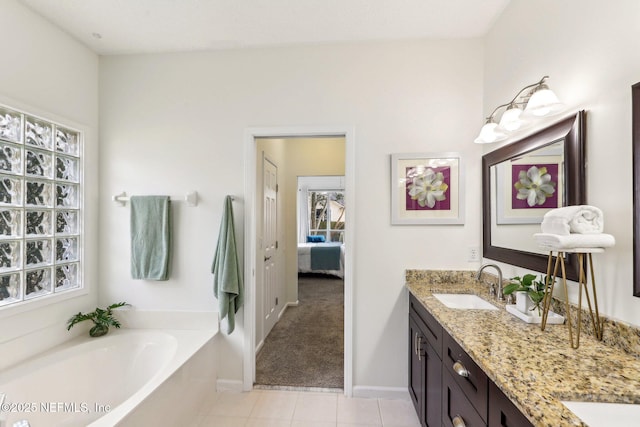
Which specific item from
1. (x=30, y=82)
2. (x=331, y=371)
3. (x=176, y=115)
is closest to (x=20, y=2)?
(x=30, y=82)

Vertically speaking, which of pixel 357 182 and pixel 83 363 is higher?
pixel 357 182

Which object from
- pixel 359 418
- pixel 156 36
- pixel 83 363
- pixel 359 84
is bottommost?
pixel 359 418

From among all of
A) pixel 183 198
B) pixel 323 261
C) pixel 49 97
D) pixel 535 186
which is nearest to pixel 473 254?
pixel 535 186

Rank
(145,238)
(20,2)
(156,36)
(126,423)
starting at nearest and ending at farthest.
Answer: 1. (126,423)
2. (20,2)
3. (156,36)
4. (145,238)

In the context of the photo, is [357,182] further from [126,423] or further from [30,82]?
[30,82]

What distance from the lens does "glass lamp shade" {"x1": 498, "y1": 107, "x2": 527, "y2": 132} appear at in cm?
150

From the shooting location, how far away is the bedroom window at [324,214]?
288 inches

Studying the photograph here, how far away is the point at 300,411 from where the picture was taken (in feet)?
6.41

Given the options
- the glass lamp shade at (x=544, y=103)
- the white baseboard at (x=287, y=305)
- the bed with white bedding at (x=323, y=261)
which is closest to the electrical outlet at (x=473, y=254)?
the glass lamp shade at (x=544, y=103)

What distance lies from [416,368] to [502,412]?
3.49ft

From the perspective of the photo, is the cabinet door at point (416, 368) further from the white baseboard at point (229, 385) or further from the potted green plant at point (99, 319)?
the potted green plant at point (99, 319)

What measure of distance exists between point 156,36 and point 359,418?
3117 millimetres

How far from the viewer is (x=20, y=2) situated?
1.74 m

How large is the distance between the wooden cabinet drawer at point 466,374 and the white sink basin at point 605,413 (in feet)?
0.87
